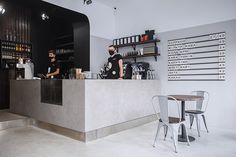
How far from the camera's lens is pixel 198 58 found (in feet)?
16.4

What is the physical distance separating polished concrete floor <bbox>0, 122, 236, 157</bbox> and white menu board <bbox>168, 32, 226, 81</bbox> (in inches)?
59.5

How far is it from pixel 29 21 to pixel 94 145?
5.58 metres

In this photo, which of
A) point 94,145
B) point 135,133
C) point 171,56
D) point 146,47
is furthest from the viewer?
point 146,47

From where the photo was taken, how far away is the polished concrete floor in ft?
9.82

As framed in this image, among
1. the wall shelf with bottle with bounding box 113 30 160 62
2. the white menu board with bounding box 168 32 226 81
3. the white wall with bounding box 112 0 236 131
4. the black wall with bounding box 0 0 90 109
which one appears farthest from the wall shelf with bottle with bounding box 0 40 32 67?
the white menu board with bounding box 168 32 226 81

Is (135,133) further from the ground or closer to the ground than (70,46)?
closer to the ground

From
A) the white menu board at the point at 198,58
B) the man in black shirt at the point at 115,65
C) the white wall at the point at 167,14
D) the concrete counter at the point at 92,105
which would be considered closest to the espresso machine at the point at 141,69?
the concrete counter at the point at 92,105

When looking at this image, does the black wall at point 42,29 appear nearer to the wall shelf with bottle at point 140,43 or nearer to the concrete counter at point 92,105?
the wall shelf with bottle at point 140,43

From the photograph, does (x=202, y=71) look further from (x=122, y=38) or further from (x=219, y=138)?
(x=122, y=38)

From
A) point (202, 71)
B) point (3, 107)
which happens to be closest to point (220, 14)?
point (202, 71)

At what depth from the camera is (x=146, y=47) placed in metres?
5.86

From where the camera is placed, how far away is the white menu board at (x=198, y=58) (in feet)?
15.3

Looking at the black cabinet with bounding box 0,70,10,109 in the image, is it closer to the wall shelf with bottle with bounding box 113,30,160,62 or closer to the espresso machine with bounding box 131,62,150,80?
the wall shelf with bottle with bounding box 113,30,160,62

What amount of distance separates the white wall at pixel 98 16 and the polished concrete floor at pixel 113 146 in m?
3.65
